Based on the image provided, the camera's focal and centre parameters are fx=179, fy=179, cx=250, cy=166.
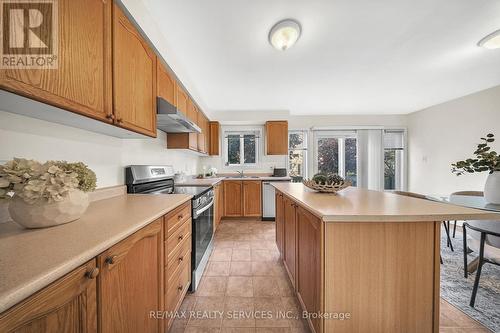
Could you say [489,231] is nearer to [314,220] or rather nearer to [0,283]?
[314,220]

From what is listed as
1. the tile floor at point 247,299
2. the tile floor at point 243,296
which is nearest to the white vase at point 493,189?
the tile floor at point 247,299

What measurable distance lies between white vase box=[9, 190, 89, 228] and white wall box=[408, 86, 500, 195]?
5211mm

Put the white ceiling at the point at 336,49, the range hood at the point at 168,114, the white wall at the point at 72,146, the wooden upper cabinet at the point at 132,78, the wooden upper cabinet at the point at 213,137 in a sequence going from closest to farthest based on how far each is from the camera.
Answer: the white wall at the point at 72,146 < the wooden upper cabinet at the point at 132,78 < the white ceiling at the point at 336,49 < the range hood at the point at 168,114 < the wooden upper cabinet at the point at 213,137

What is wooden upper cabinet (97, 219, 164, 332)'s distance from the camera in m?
0.66

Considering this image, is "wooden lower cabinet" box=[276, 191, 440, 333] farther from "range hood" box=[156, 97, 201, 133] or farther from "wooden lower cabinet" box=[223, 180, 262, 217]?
"wooden lower cabinet" box=[223, 180, 262, 217]

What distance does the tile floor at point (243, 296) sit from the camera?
50.7 inches

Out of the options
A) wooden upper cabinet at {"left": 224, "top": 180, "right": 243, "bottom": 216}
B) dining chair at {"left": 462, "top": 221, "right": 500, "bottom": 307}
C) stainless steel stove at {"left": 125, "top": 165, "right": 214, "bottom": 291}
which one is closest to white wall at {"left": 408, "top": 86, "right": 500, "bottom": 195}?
dining chair at {"left": 462, "top": 221, "right": 500, "bottom": 307}

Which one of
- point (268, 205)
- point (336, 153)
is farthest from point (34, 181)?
point (336, 153)

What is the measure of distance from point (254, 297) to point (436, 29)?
3.02m

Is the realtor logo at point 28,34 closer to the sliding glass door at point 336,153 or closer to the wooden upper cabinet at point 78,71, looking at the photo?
the wooden upper cabinet at point 78,71

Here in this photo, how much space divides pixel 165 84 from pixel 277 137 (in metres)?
2.76

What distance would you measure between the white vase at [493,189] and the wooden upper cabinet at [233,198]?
10.6 feet

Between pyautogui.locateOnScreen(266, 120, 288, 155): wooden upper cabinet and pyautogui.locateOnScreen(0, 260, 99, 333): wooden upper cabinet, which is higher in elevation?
pyautogui.locateOnScreen(266, 120, 288, 155): wooden upper cabinet

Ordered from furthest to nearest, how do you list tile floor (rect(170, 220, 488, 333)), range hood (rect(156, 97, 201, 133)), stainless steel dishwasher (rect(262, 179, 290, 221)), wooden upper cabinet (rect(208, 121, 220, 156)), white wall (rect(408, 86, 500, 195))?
wooden upper cabinet (rect(208, 121, 220, 156))
stainless steel dishwasher (rect(262, 179, 290, 221))
white wall (rect(408, 86, 500, 195))
range hood (rect(156, 97, 201, 133))
tile floor (rect(170, 220, 488, 333))
